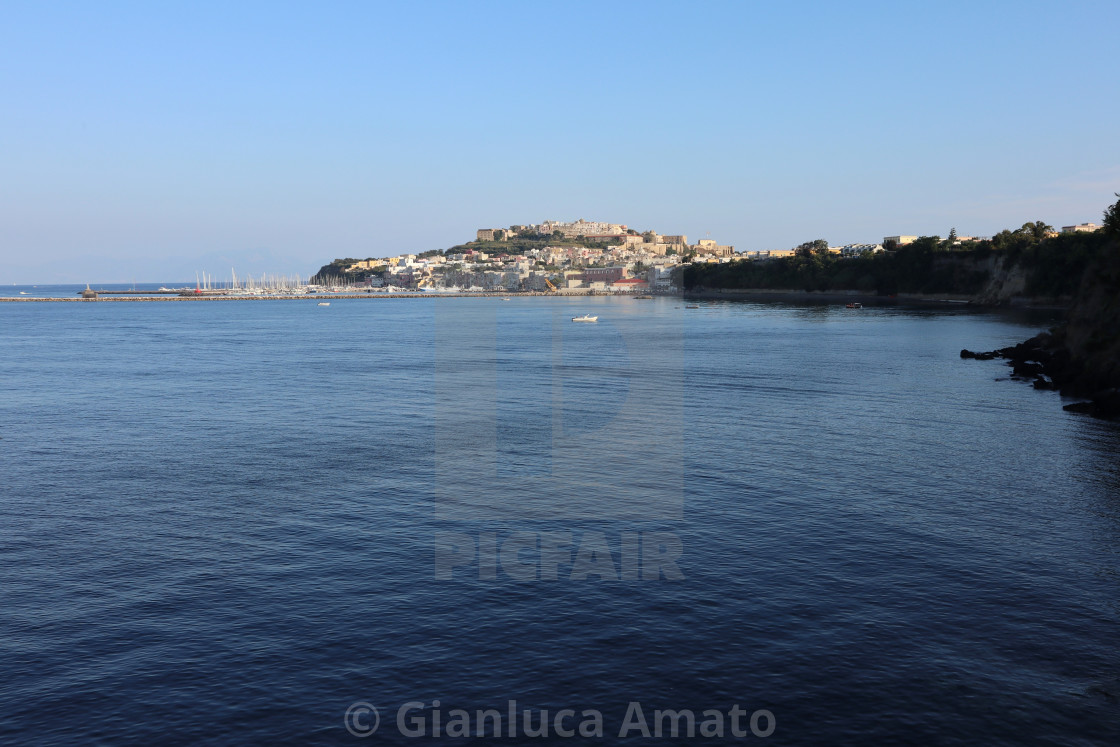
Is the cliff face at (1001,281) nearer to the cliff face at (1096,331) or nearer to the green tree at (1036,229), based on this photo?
the green tree at (1036,229)

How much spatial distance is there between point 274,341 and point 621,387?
60820 millimetres

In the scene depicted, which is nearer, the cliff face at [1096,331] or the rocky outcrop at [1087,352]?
the rocky outcrop at [1087,352]

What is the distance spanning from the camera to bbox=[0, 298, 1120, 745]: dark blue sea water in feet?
50.1

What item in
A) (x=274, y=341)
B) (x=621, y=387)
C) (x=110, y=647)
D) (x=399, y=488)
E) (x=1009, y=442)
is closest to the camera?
(x=110, y=647)

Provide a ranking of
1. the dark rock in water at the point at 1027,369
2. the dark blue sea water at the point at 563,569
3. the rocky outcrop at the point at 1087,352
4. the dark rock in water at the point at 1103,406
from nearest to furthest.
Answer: the dark blue sea water at the point at 563,569, the dark rock in water at the point at 1103,406, the rocky outcrop at the point at 1087,352, the dark rock in water at the point at 1027,369

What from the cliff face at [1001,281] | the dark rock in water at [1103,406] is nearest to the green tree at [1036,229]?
the cliff face at [1001,281]

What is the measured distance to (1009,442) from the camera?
118ft

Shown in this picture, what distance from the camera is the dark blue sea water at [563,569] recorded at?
50.1 ft

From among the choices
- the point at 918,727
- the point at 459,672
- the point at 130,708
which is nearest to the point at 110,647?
the point at 130,708

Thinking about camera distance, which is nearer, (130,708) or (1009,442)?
(130,708)

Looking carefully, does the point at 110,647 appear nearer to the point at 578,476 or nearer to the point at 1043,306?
the point at 578,476

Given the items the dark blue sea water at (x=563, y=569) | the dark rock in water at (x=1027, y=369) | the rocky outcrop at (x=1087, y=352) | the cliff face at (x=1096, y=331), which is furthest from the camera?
the dark rock in water at (x=1027, y=369)

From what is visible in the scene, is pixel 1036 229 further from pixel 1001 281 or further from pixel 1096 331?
pixel 1096 331

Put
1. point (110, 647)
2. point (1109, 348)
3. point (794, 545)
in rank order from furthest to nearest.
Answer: point (1109, 348), point (794, 545), point (110, 647)
